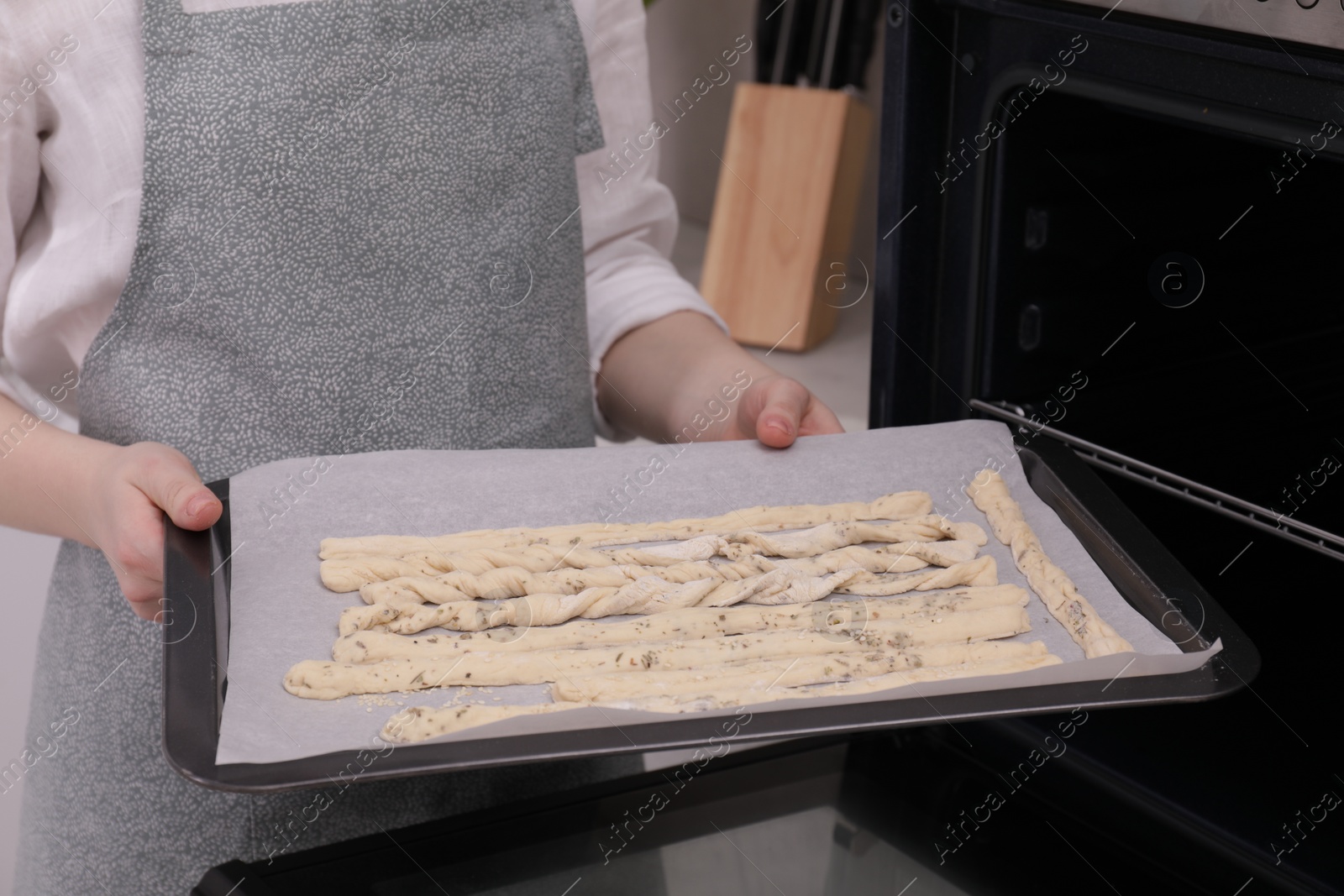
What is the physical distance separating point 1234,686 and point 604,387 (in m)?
0.72

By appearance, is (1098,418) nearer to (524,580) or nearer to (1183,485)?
(1183,485)

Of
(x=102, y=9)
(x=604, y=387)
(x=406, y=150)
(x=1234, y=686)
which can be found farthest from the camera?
(x=604, y=387)

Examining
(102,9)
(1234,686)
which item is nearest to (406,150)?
(102,9)

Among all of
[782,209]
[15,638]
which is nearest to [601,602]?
[15,638]

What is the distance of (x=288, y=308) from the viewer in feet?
3.11

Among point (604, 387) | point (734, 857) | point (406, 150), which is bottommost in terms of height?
point (604, 387)

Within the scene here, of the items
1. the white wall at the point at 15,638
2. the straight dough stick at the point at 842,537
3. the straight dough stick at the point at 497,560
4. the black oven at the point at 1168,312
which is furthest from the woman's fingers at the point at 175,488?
the white wall at the point at 15,638

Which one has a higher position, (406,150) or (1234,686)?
(1234,686)

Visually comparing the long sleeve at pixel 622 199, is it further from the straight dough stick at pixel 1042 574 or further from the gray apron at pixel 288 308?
the straight dough stick at pixel 1042 574

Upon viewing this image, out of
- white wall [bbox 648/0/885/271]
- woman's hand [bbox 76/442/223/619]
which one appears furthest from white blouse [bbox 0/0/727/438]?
white wall [bbox 648/0/885/271]

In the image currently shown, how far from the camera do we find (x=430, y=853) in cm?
76

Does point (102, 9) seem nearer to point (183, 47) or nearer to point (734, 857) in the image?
point (183, 47)

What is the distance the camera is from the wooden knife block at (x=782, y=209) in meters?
2.46

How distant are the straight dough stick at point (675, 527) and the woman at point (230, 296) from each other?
8 cm
